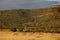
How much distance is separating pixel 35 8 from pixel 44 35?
0.63 feet

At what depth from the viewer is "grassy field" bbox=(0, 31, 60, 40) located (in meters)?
0.89

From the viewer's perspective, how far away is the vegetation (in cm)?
90

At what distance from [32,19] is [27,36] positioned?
117 millimetres

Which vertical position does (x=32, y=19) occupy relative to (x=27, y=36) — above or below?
above

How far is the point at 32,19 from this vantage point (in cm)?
93

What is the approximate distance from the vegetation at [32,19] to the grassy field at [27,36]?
0.03 meters

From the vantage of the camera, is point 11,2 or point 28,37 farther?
point 11,2

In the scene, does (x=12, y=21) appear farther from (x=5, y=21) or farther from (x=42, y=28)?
(x=42, y=28)

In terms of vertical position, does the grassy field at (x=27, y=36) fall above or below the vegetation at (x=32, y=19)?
below

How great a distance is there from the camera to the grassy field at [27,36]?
89 cm

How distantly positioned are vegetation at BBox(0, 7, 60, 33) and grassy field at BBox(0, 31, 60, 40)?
3 centimetres

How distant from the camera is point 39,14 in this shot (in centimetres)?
93

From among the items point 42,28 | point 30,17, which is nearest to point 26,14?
point 30,17

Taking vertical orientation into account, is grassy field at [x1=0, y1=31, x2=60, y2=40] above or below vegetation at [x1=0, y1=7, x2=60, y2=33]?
below
